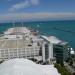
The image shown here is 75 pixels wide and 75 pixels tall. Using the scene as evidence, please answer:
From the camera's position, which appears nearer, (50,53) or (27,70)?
(27,70)

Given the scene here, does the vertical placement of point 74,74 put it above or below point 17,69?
below

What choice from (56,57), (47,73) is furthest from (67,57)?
(47,73)

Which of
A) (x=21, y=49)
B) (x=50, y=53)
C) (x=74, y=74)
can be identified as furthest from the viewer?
(x=21, y=49)

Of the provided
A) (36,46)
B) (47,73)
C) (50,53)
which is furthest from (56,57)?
(47,73)

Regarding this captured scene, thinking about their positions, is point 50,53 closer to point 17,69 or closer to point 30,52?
point 30,52

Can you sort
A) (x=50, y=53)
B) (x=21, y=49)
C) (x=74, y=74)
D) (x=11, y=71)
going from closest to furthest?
(x=11, y=71) → (x=74, y=74) → (x=50, y=53) → (x=21, y=49)

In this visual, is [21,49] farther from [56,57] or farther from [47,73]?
[47,73]

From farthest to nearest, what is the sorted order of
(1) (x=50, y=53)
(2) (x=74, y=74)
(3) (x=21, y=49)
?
(3) (x=21, y=49)
(1) (x=50, y=53)
(2) (x=74, y=74)

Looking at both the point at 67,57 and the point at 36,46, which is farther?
the point at 36,46

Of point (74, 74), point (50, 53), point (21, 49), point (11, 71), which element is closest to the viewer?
point (11, 71)
